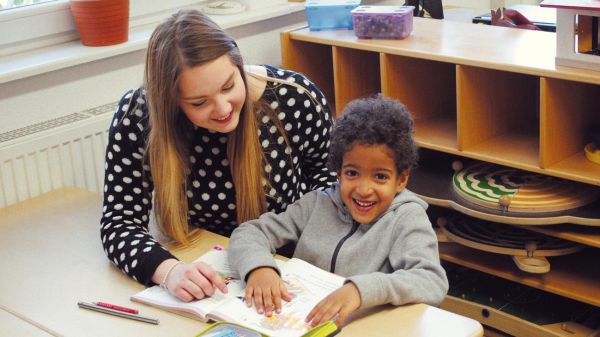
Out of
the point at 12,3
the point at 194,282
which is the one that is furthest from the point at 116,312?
the point at 12,3

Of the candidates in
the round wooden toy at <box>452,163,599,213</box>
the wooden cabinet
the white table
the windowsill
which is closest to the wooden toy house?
the wooden cabinet

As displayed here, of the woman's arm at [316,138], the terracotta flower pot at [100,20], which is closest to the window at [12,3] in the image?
the terracotta flower pot at [100,20]

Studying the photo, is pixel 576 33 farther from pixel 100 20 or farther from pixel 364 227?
pixel 100 20

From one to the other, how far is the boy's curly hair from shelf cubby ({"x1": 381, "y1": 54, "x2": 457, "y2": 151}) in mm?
611

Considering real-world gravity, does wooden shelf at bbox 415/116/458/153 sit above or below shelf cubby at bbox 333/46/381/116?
below

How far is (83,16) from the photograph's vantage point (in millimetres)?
2250

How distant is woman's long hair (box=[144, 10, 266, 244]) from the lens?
155 centimetres

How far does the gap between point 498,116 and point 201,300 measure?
43.3 inches

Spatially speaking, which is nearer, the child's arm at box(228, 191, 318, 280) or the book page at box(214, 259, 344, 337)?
the book page at box(214, 259, 344, 337)

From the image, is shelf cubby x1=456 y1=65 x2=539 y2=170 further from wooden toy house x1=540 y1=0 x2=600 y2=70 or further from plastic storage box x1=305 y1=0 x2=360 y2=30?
plastic storage box x1=305 y1=0 x2=360 y2=30

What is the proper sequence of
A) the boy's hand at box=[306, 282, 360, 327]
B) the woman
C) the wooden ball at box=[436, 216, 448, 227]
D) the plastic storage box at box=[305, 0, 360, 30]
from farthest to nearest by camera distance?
the plastic storage box at box=[305, 0, 360, 30]
the wooden ball at box=[436, 216, 448, 227]
the woman
the boy's hand at box=[306, 282, 360, 327]

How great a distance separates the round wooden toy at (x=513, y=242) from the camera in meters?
2.07

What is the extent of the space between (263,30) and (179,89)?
1178mm

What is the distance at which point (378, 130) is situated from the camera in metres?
1.54
